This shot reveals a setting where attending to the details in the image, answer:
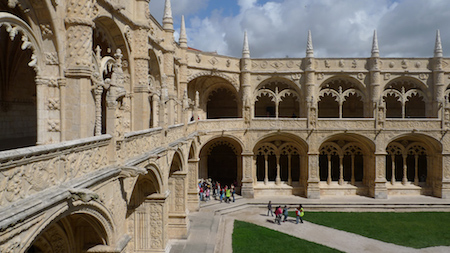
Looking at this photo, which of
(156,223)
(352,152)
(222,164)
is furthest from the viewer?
(222,164)

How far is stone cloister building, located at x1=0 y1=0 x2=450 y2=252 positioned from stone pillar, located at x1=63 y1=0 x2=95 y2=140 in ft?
0.08

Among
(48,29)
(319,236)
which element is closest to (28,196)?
(48,29)

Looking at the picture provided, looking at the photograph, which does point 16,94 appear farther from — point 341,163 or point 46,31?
point 341,163

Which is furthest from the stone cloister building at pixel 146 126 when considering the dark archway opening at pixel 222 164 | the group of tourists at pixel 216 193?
the group of tourists at pixel 216 193

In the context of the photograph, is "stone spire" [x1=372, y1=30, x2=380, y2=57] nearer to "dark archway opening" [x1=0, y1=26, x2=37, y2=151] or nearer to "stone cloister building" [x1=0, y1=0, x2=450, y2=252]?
"stone cloister building" [x1=0, y1=0, x2=450, y2=252]

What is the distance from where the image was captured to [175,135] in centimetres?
1247

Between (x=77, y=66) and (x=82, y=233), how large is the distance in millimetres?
3576

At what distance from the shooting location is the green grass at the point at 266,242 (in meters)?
15.2

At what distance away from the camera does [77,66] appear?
Result: 728cm

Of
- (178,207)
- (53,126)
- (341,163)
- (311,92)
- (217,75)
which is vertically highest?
(217,75)

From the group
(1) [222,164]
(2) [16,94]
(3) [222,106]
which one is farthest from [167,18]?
(1) [222,164]

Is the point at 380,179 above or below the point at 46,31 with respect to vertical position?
below

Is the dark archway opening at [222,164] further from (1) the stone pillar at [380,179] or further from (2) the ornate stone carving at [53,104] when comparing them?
(2) the ornate stone carving at [53,104]

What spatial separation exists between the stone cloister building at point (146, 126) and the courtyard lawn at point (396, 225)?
3.35 m
